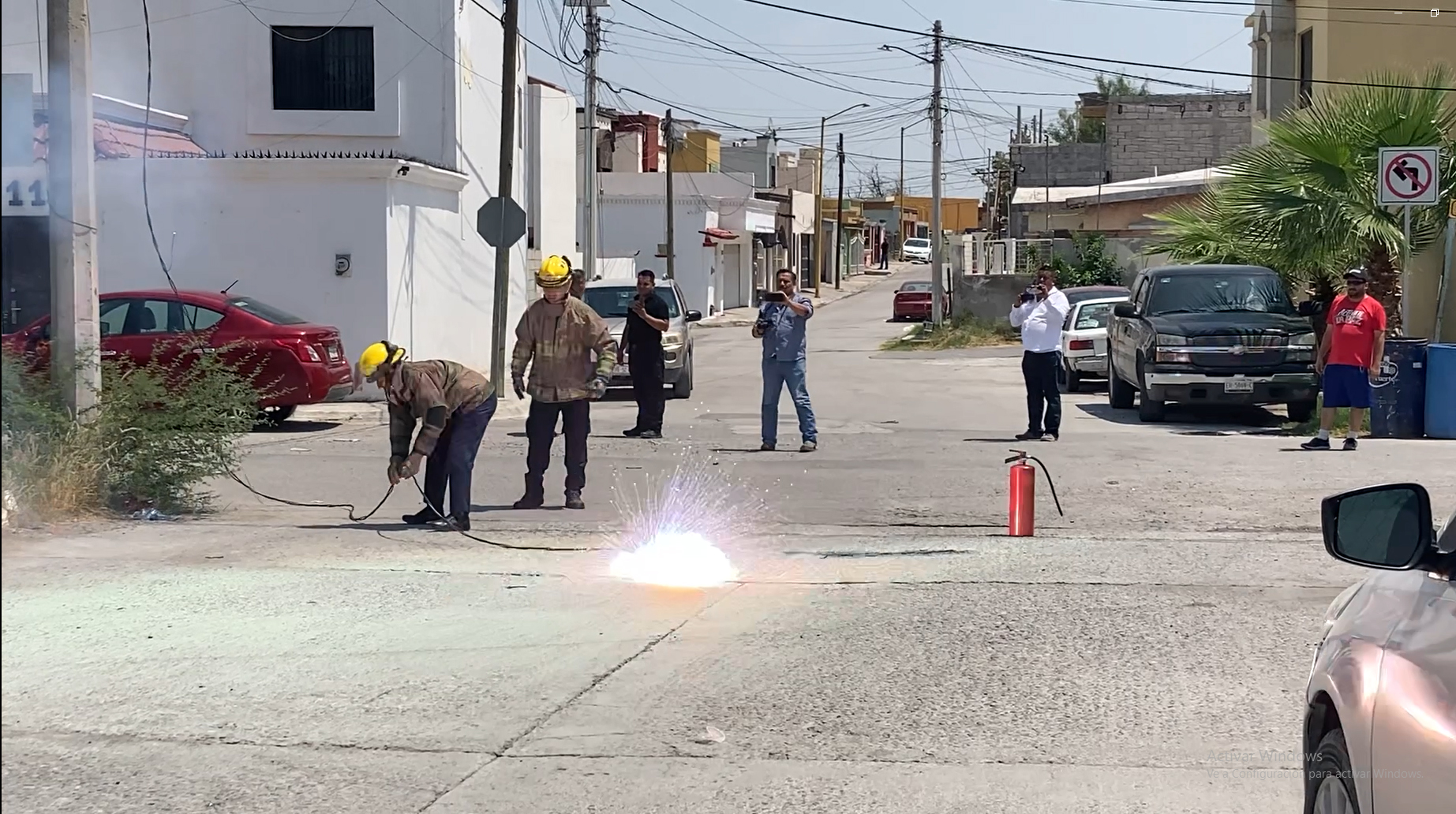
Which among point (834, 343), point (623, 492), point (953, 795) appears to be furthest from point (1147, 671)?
point (834, 343)

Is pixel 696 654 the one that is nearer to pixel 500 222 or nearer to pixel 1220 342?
pixel 1220 342

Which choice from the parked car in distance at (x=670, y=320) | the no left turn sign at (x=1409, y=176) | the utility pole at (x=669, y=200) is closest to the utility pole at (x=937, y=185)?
the utility pole at (x=669, y=200)

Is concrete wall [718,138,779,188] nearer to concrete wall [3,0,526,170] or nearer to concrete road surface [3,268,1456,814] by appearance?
concrete wall [3,0,526,170]

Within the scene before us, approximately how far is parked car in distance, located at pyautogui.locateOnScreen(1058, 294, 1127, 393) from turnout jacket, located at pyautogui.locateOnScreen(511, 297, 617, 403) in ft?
45.2

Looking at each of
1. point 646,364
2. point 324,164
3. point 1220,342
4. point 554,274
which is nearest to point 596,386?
point 554,274

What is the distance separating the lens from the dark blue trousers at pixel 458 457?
10148 mm

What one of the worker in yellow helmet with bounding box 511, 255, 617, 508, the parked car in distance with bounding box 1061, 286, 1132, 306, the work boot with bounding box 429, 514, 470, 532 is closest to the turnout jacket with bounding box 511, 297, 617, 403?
the worker in yellow helmet with bounding box 511, 255, 617, 508

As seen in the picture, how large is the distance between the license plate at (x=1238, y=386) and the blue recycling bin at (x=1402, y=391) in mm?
1534

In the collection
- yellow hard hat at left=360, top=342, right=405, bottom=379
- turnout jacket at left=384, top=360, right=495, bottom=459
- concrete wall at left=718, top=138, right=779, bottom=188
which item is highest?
concrete wall at left=718, top=138, right=779, bottom=188

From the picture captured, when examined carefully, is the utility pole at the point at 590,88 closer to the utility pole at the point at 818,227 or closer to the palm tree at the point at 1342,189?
the palm tree at the point at 1342,189

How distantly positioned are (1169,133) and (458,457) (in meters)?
51.2

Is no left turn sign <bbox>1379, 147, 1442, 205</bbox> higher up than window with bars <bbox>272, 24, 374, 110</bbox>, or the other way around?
window with bars <bbox>272, 24, 374, 110</bbox>

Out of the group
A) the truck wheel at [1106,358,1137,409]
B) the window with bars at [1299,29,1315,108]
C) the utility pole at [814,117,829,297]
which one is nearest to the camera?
the truck wheel at [1106,358,1137,409]

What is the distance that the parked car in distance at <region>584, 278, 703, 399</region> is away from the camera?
70.9 feet
